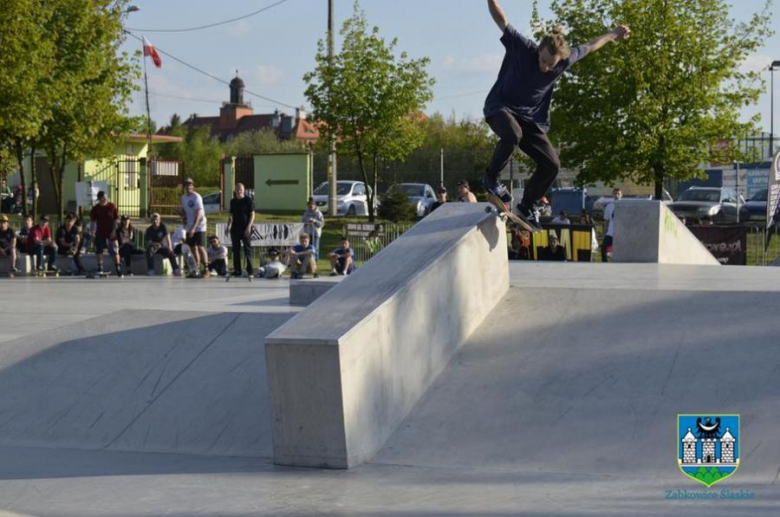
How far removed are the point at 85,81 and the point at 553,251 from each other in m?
16.7

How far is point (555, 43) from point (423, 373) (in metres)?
2.85

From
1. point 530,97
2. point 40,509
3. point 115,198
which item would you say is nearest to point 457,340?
point 530,97

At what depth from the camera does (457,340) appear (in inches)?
271

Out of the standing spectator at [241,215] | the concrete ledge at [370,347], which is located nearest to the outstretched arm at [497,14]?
the concrete ledge at [370,347]

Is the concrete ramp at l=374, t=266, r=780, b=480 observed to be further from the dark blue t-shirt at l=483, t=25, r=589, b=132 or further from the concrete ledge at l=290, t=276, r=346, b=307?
the concrete ledge at l=290, t=276, r=346, b=307

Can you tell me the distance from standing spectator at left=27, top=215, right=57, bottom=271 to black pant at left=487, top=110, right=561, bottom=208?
1450 cm

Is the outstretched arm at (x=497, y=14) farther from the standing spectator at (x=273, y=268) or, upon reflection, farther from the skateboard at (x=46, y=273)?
the skateboard at (x=46, y=273)

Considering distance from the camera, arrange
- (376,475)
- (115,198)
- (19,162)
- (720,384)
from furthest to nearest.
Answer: (115,198), (19,162), (720,384), (376,475)

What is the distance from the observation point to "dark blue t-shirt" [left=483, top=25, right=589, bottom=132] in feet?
26.0

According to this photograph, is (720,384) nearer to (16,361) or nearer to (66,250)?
(16,361)

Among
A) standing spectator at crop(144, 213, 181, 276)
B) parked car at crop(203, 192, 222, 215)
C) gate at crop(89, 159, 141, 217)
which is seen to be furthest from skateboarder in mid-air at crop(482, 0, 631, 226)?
parked car at crop(203, 192, 222, 215)

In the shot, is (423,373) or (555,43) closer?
(423,373)

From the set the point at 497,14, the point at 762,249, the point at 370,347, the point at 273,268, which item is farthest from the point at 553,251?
the point at 370,347

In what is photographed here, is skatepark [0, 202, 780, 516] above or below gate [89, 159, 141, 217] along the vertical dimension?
below
